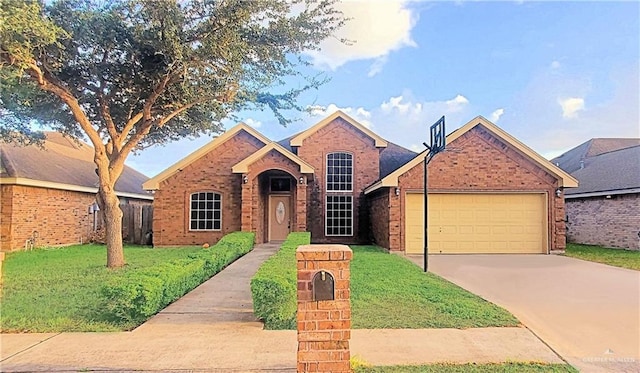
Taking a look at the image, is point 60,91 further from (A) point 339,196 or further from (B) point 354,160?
(B) point 354,160

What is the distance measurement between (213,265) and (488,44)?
40.7 ft

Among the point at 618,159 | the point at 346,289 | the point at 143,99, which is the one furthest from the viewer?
the point at 618,159

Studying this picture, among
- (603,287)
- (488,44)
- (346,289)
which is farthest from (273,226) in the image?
(346,289)

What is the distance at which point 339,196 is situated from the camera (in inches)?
782

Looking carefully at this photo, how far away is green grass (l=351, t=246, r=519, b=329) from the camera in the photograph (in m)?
6.07

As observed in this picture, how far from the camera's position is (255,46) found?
36.2 ft

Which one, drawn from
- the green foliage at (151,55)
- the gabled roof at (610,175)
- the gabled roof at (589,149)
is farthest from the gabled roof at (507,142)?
the gabled roof at (589,149)

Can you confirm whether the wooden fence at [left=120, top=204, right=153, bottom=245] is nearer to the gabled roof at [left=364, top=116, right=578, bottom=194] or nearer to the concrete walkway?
the gabled roof at [left=364, top=116, right=578, bottom=194]

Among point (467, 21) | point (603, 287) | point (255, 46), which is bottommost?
point (603, 287)

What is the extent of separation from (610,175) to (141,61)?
21.2m

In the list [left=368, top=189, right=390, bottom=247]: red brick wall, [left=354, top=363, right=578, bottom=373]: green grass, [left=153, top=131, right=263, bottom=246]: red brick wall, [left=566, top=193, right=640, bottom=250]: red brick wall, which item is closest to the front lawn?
[left=354, top=363, right=578, bottom=373]: green grass

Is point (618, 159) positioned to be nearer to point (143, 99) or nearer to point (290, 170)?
point (290, 170)

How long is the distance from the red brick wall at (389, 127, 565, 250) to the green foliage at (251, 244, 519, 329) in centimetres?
722

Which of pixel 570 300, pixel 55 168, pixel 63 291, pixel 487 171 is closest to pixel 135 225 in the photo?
pixel 55 168
